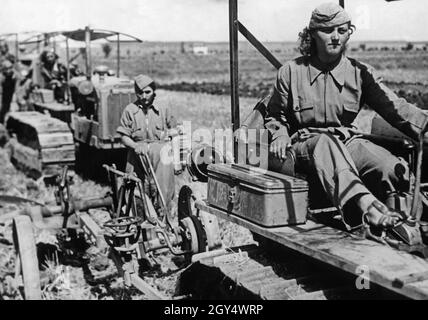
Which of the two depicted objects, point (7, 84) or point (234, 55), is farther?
point (7, 84)

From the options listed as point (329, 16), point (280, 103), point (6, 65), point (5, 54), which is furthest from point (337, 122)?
point (5, 54)

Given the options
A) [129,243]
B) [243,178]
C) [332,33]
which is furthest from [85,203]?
[332,33]

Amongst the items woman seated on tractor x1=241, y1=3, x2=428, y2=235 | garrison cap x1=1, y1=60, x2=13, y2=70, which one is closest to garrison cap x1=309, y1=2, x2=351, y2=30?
woman seated on tractor x1=241, y1=3, x2=428, y2=235

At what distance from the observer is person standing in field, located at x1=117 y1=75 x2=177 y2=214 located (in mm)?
6352

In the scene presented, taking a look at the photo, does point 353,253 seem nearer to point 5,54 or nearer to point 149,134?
point 149,134

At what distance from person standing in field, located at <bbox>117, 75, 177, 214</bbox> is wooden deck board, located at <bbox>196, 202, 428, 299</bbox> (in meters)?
2.71

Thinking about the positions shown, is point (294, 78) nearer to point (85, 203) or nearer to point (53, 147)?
point (85, 203)

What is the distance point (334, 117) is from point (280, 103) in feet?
1.31

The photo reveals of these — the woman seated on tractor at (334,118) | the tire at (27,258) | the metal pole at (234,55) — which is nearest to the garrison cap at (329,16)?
the woman seated on tractor at (334,118)

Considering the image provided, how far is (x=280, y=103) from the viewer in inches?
174

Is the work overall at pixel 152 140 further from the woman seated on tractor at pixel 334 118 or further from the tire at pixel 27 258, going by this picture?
the woman seated on tractor at pixel 334 118

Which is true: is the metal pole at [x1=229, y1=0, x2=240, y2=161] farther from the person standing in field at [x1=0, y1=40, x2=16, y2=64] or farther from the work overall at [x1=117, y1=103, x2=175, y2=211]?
the person standing in field at [x1=0, y1=40, x2=16, y2=64]

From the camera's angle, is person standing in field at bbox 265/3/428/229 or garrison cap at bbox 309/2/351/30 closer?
person standing in field at bbox 265/3/428/229

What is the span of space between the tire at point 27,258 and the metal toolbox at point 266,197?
5.55 feet
